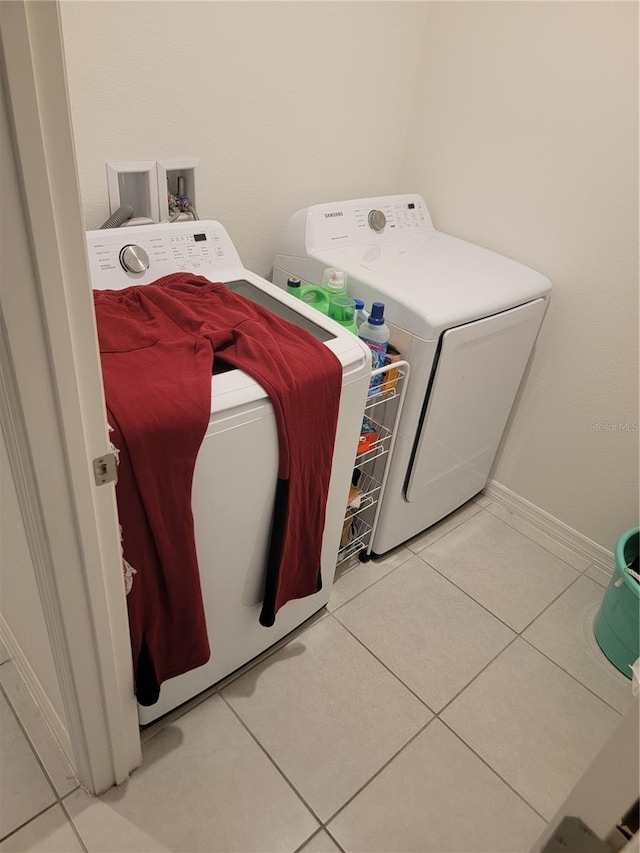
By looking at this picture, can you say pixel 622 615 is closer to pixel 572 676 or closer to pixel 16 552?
pixel 572 676

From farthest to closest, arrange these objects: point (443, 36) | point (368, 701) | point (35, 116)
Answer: point (443, 36) → point (368, 701) → point (35, 116)

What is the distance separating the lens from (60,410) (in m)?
0.73

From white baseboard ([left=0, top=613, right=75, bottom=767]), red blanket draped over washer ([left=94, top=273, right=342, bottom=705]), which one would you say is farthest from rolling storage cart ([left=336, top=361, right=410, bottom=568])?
white baseboard ([left=0, top=613, right=75, bottom=767])

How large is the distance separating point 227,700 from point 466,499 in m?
1.10

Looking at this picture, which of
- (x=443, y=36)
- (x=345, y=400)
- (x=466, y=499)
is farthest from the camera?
(x=466, y=499)

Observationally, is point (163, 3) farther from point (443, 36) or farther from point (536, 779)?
point (536, 779)

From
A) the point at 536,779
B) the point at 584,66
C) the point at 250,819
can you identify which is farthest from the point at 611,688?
the point at 584,66

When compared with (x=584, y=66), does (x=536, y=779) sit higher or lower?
lower

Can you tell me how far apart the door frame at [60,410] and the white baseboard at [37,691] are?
0.13 meters

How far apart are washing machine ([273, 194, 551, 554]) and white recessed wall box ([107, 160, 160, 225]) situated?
424mm

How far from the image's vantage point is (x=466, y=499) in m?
2.10

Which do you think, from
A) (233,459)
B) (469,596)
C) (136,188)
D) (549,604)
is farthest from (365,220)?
(549,604)

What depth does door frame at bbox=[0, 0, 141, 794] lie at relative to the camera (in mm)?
548

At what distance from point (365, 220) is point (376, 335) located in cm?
56
